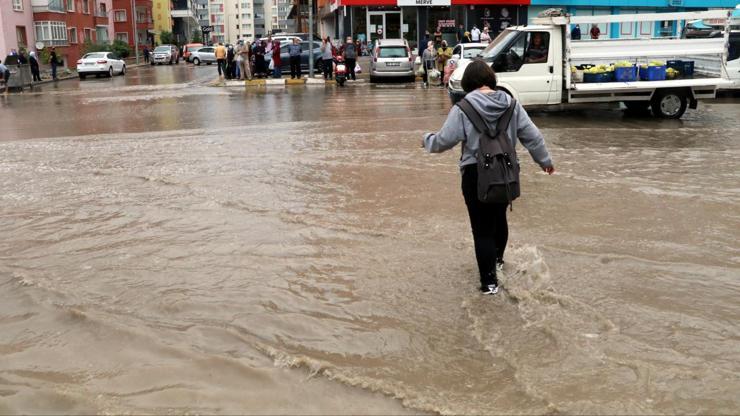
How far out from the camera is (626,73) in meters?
14.0

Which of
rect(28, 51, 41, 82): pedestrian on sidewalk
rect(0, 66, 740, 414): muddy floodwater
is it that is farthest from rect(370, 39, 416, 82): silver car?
rect(28, 51, 41, 82): pedestrian on sidewalk

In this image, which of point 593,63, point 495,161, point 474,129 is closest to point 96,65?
point 593,63

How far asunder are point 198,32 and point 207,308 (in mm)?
118757

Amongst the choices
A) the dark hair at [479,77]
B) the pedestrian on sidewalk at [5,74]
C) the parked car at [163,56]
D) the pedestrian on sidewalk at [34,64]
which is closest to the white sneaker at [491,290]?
the dark hair at [479,77]

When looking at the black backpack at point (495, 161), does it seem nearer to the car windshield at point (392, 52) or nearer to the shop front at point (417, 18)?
the car windshield at point (392, 52)

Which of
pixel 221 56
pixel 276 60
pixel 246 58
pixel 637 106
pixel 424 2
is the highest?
pixel 424 2

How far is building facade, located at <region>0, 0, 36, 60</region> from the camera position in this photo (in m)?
42.0

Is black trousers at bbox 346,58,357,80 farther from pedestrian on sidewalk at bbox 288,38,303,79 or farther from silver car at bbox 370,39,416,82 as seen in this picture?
pedestrian on sidewalk at bbox 288,38,303,79

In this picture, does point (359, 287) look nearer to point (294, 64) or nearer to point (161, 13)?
point (294, 64)

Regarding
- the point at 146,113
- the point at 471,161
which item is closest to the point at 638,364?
the point at 471,161

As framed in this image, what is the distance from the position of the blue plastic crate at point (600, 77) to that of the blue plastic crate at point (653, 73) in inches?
23.6

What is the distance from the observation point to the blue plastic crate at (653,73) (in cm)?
1404

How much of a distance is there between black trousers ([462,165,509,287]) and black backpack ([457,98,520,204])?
0.16m

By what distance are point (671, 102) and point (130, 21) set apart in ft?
225
